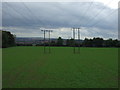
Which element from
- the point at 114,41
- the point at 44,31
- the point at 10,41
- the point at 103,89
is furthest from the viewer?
the point at 114,41

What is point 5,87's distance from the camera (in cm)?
730

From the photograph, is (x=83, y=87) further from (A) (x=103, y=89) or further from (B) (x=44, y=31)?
(B) (x=44, y=31)

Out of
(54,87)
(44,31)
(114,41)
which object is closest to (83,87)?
(54,87)

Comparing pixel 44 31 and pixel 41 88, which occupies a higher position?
pixel 44 31

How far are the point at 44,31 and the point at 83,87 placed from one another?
43.0 m

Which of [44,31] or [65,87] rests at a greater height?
[44,31]

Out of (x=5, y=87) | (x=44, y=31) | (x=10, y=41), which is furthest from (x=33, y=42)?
(x=5, y=87)

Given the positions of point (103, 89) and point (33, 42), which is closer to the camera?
A: point (103, 89)

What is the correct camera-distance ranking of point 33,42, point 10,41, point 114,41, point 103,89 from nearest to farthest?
point 103,89 < point 10,41 < point 114,41 < point 33,42

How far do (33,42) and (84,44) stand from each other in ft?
114

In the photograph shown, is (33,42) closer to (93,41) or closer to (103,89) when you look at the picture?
(93,41)

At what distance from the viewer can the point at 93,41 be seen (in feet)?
393

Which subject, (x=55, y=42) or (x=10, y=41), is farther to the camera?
(x=55, y=42)

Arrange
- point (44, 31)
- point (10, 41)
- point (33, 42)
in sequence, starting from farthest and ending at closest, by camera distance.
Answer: point (33, 42)
point (10, 41)
point (44, 31)
